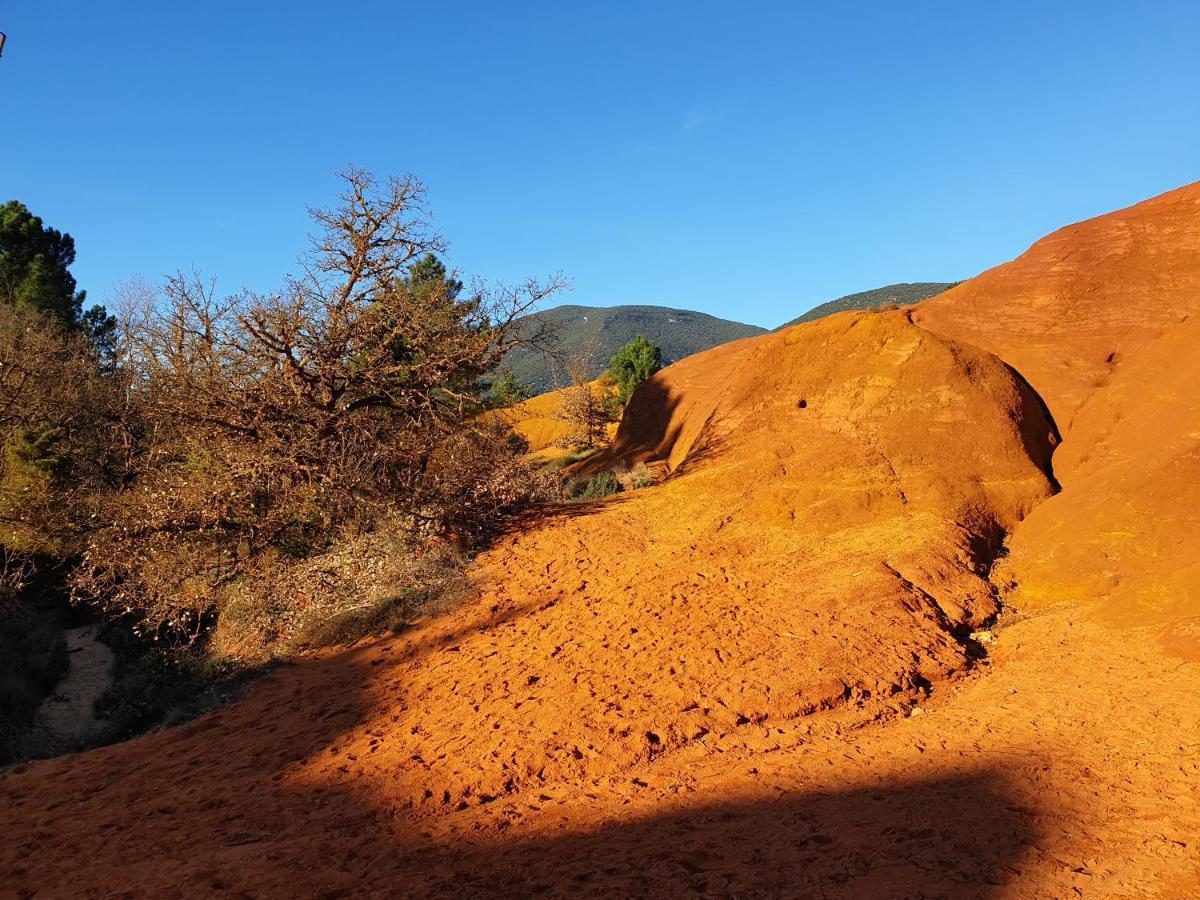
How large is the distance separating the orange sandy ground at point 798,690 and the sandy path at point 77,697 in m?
2.31

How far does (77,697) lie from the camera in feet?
37.5

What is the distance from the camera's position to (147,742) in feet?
27.0

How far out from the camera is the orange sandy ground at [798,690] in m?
4.49

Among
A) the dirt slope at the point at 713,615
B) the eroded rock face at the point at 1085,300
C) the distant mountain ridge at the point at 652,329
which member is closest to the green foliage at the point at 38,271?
the dirt slope at the point at 713,615

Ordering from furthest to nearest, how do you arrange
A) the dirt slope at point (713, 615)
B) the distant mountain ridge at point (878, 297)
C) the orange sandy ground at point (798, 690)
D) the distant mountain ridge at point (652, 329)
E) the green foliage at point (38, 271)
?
1. the distant mountain ridge at point (652, 329)
2. the distant mountain ridge at point (878, 297)
3. the green foliage at point (38, 271)
4. the dirt slope at point (713, 615)
5. the orange sandy ground at point (798, 690)

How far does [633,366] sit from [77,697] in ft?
101

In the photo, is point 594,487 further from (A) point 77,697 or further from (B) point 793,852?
(B) point 793,852

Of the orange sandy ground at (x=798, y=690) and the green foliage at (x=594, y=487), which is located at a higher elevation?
the green foliage at (x=594, y=487)

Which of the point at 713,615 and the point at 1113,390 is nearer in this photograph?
the point at 713,615

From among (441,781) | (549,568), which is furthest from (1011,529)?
(441,781)

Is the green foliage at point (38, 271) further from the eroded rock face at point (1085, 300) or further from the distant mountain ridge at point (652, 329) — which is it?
the distant mountain ridge at point (652, 329)

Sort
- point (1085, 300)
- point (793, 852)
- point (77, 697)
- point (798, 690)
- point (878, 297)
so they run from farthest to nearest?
point (878, 297) < point (1085, 300) < point (77, 697) < point (798, 690) < point (793, 852)

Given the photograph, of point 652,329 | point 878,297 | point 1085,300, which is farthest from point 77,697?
point 652,329

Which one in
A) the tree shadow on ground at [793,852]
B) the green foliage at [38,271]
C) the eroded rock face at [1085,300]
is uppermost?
the green foliage at [38,271]
